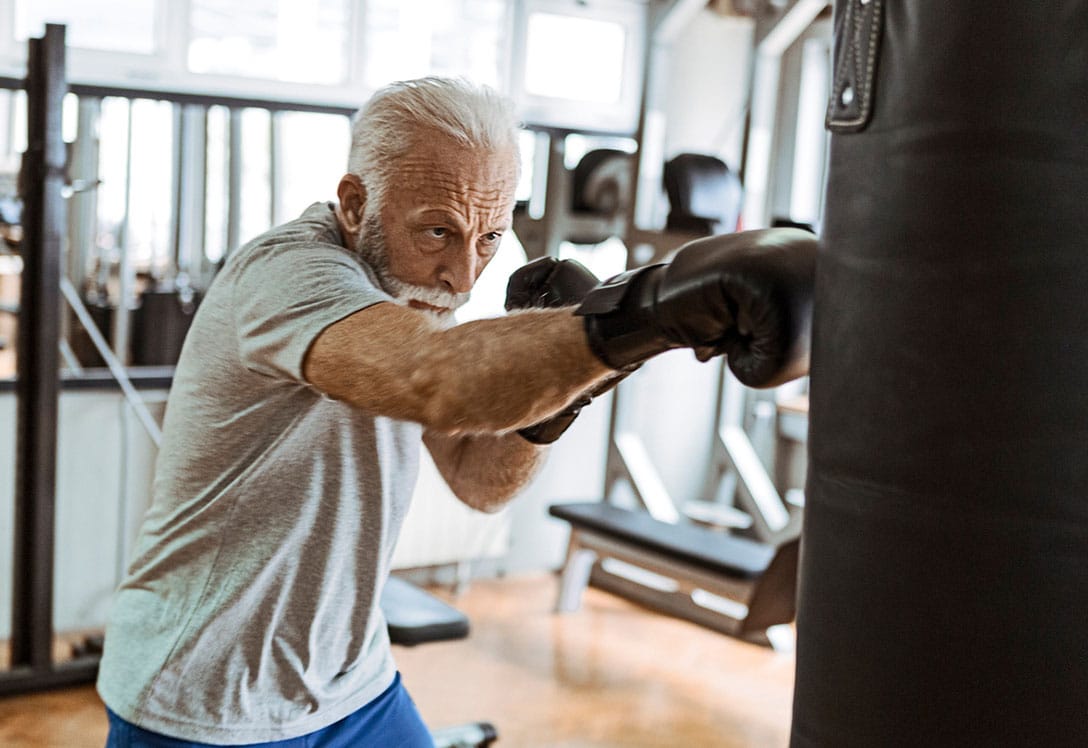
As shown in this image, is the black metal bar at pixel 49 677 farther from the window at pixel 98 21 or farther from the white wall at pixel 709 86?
the white wall at pixel 709 86

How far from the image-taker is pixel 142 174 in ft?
12.9

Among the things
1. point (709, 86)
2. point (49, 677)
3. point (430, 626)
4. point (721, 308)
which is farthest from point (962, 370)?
point (709, 86)

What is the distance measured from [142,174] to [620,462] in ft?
6.92

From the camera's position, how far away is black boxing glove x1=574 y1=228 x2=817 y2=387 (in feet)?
3.66

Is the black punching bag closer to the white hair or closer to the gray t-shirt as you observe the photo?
the white hair

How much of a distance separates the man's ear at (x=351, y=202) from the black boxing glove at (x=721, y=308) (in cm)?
44

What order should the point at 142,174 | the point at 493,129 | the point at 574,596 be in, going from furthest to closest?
1. the point at 574,596
2. the point at 142,174
3. the point at 493,129

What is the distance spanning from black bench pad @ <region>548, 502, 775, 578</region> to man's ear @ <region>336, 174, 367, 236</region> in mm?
2544

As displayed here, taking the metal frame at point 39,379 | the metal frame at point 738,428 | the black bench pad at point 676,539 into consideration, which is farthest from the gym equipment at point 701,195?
the metal frame at point 39,379

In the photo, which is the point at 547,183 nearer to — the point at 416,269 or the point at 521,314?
the point at 416,269

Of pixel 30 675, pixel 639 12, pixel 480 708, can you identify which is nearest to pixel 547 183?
pixel 639 12

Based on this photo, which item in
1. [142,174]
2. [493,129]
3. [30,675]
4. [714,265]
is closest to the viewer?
[714,265]

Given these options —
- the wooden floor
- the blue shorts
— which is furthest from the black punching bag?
the wooden floor

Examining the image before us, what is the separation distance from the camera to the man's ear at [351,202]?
4.91ft
